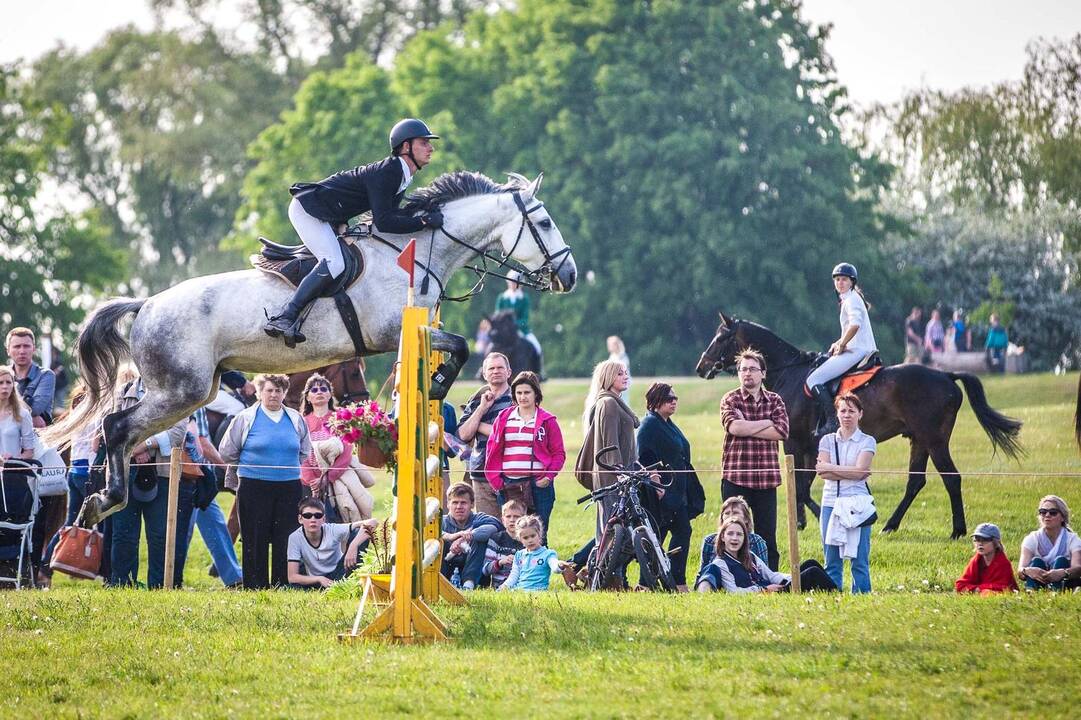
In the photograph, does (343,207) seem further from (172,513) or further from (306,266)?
(172,513)

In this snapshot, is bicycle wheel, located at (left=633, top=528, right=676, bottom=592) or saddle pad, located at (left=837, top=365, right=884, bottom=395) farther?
saddle pad, located at (left=837, top=365, right=884, bottom=395)

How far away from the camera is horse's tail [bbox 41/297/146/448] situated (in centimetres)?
1202

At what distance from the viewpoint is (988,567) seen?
1229 centimetres

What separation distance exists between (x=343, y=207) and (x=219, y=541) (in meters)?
4.42

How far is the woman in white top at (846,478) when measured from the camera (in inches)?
508

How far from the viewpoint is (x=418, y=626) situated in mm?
9734

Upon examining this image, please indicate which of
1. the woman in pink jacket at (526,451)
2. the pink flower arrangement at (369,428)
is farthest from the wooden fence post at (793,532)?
the pink flower arrangement at (369,428)

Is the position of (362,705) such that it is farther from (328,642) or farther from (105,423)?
(105,423)

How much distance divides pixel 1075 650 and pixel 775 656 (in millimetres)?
1780

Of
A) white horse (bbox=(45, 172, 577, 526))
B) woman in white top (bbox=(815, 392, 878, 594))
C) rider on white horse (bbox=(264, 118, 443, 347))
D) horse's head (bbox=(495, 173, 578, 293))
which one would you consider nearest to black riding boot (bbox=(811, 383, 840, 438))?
woman in white top (bbox=(815, 392, 878, 594))

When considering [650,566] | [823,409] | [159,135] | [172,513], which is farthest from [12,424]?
[159,135]

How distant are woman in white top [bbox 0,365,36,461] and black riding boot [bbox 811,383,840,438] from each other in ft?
26.9

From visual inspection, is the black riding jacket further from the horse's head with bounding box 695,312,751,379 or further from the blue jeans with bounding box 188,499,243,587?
the horse's head with bounding box 695,312,751,379

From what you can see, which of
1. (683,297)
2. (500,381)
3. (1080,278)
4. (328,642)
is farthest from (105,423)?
(1080,278)
